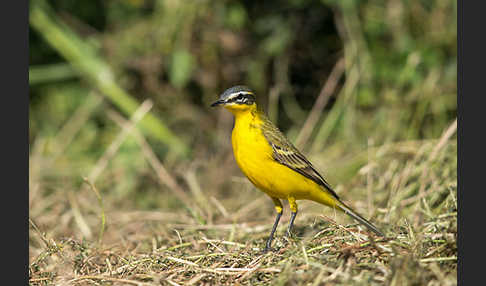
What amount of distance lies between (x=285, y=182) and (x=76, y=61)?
4428mm

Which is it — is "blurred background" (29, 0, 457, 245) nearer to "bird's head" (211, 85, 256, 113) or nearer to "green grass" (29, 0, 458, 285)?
"green grass" (29, 0, 458, 285)

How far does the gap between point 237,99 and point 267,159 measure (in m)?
0.51

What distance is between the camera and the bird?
A: 4.05 metres

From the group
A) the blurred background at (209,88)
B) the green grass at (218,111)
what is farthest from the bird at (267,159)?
the blurred background at (209,88)

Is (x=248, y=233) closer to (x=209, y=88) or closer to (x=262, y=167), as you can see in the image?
(x=262, y=167)

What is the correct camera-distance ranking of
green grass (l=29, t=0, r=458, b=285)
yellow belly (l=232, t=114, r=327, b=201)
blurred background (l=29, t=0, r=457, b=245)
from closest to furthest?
yellow belly (l=232, t=114, r=327, b=201)
green grass (l=29, t=0, r=458, b=285)
blurred background (l=29, t=0, r=457, b=245)

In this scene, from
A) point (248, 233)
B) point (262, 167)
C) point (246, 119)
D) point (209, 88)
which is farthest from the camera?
point (209, 88)

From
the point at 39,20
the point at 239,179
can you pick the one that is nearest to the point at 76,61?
the point at 39,20

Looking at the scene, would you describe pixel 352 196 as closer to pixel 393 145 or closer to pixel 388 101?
pixel 393 145

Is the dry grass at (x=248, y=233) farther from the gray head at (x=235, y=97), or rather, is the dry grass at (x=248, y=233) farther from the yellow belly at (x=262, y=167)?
the gray head at (x=235, y=97)

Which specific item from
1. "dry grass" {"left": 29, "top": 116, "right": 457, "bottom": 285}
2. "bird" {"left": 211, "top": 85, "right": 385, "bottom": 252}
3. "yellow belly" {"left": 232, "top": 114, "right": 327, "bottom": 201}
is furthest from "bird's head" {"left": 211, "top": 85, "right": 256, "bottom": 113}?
"dry grass" {"left": 29, "top": 116, "right": 457, "bottom": 285}

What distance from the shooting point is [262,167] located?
404 centimetres

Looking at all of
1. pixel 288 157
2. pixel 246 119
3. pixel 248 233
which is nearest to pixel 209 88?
pixel 248 233

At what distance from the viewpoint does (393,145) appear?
230 inches
